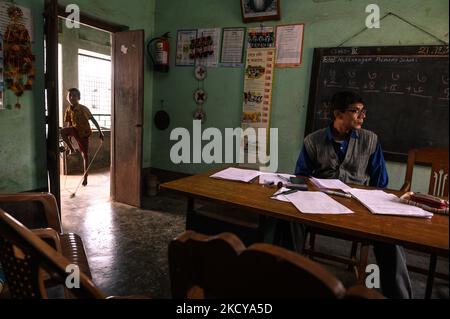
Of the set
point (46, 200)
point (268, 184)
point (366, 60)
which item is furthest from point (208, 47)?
point (46, 200)

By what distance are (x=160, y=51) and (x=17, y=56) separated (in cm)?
167

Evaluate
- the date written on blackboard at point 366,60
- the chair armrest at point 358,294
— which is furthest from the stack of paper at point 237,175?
the date written on blackboard at point 366,60

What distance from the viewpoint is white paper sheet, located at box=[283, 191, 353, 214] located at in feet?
4.28

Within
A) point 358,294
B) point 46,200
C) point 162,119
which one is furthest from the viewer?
point 162,119

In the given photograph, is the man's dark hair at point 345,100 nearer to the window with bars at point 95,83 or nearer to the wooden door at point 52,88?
the wooden door at point 52,88

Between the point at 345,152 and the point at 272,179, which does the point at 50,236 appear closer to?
the point at 272,179

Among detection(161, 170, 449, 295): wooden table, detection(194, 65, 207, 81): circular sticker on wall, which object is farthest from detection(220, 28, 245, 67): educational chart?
detection(161, 170, 449, 295): wooden table

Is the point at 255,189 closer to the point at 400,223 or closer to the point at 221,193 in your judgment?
the point at 221,193

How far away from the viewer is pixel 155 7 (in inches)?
168

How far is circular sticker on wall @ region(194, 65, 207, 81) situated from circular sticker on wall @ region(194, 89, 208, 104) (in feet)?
0.51

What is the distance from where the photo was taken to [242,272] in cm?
55

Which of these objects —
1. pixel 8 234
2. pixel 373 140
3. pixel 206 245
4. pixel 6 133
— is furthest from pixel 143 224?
pixel 206 245

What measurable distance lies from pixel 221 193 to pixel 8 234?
0.93 m

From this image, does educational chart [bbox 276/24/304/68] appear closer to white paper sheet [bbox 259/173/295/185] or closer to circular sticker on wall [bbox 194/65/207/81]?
Answer: circular sticker on wall [bbox 194/65/207/81]
